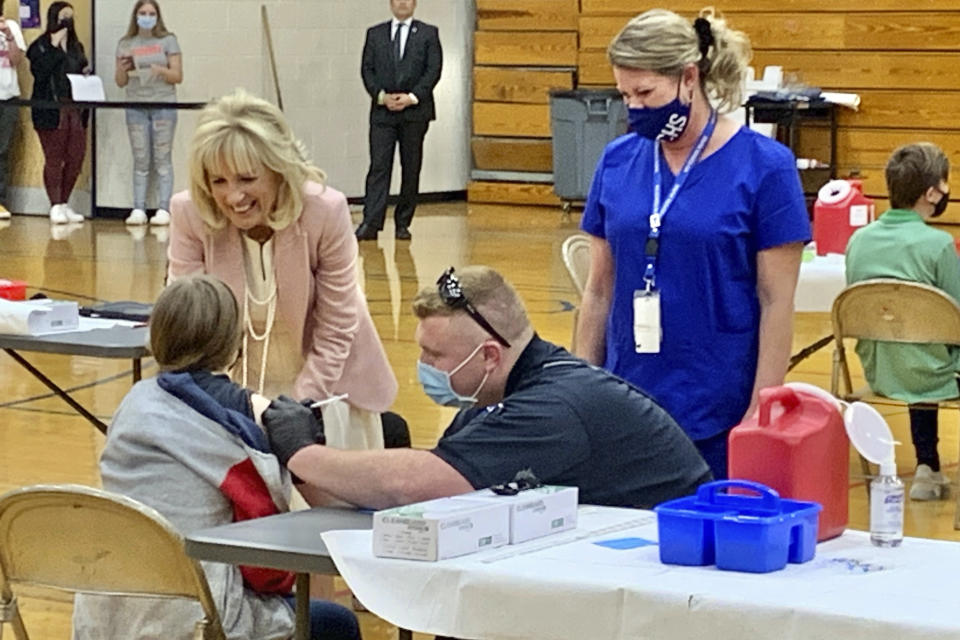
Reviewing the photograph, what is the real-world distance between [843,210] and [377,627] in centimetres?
302

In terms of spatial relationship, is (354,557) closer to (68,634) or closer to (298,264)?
(298,264)

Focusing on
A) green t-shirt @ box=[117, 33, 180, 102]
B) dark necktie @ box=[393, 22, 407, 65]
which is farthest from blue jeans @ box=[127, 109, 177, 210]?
dark necktie @ box=[393, 22, 407, 65]

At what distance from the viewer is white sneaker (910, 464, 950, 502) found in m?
5.90

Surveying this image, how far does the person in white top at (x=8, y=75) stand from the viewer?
14156mm

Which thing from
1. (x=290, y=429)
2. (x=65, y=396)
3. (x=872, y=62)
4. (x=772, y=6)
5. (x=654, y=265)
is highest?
(x=772, y=6)

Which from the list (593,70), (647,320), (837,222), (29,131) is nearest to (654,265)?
(647,320)

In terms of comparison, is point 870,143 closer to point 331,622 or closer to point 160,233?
point 160,233

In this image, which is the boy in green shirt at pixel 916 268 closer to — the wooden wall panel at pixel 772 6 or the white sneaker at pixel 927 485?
the white sneaker at pixel 927 485

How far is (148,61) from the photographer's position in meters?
13.9

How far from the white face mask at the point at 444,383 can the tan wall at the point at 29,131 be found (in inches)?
471

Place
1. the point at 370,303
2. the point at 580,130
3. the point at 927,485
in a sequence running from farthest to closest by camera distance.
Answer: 1. the point at 580,130
2. the point at 370,303
3. the point at 927,485

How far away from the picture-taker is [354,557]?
2.68 metres

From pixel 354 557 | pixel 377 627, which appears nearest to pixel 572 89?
pixel 377 627

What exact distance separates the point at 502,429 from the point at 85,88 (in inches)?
461
